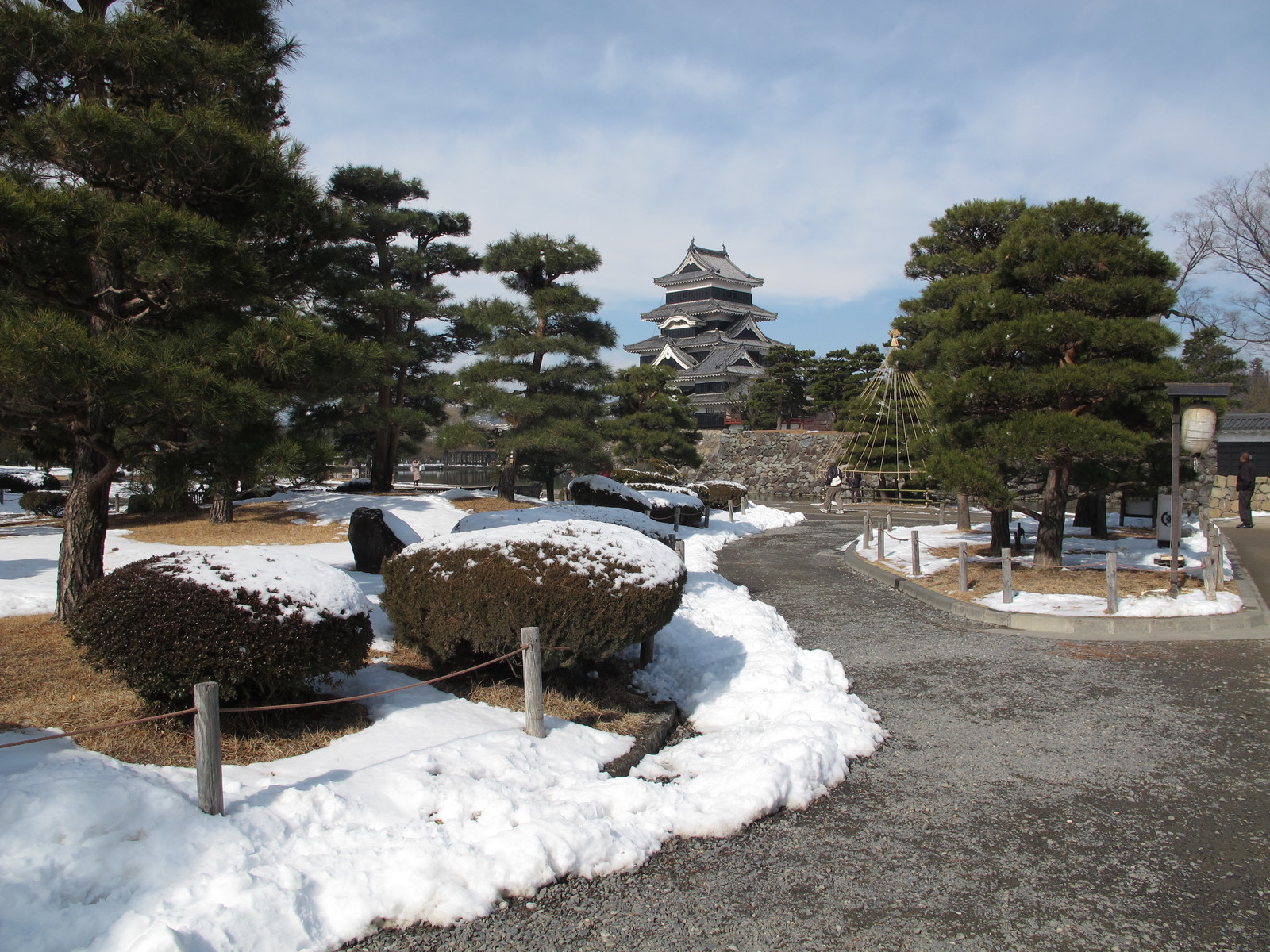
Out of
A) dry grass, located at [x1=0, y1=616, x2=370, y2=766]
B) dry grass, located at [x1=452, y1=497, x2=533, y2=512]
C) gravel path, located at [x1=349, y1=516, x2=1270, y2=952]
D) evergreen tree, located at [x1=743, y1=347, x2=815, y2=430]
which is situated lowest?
gravel path, located at [x1=349, y1=516, x2=1270, y2=952]

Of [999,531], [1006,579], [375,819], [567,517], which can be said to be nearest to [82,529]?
[375,819]

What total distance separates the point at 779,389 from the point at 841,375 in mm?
3672

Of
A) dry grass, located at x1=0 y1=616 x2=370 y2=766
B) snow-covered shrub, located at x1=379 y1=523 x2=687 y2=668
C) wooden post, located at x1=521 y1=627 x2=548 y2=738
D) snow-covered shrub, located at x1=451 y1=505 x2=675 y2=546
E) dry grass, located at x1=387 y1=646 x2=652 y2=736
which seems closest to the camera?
dry grass, located at x1=0 y1=616 x2=370 y2=766

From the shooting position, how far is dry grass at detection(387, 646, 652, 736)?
5.84 meters

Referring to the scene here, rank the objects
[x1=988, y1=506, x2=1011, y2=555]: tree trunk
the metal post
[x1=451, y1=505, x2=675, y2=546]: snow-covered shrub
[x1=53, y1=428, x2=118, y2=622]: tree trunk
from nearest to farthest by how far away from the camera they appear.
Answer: [x1=53, y1=428, x2=118, y2=622]: tree trunk < the metal post < [x1=451, y1=505, x2=675, y2=546]: snow-covered shrub < [x1=988, y1=506, x2=1011, y2=555]: tree trunk

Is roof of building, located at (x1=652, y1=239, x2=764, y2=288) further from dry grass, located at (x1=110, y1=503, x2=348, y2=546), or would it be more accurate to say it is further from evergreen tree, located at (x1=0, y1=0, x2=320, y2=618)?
evergreen tree, located at (x1=0, y1=0, x2=320, y2=618)

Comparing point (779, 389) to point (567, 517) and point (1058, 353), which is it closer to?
point (1058, 353)

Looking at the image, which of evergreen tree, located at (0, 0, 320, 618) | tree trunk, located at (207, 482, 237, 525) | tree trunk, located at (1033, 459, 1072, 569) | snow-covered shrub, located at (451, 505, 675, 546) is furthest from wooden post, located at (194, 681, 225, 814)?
tree trunk, located at (207, 482, 237, 525)

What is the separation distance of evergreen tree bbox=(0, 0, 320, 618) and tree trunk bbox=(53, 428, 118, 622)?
1cm

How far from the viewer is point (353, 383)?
23.5ft

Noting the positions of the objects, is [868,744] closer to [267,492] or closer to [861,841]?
[861,841]

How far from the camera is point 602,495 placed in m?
19.0

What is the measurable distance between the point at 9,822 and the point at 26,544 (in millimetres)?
11145

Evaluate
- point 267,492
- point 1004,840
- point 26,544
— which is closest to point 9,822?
point 1004,840
